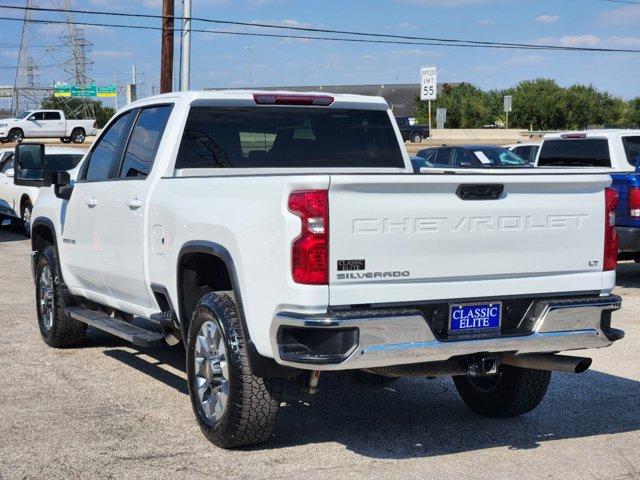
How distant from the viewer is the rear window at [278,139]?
281 inches

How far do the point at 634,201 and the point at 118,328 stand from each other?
7.52 m

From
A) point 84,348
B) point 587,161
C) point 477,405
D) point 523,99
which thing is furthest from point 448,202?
point 523,99

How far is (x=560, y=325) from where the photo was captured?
224 inches

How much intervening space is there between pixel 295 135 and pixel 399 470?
2.73 m

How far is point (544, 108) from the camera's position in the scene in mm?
91312

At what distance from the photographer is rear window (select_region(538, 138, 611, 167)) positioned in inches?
564

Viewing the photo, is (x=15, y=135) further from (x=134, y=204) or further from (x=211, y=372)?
(x=211, y=372)

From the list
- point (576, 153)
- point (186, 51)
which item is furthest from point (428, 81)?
point (576, 153)

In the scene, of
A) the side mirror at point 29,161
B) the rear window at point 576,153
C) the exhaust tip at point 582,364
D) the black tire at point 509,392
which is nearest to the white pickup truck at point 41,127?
the rear window at point 576,153

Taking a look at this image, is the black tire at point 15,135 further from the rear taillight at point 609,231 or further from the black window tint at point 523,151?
the rear taillight at point 609,231

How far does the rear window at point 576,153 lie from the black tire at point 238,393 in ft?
31.6

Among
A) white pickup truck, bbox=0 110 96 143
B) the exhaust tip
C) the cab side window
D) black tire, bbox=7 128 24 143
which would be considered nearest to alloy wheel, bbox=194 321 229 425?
the exhaust tip

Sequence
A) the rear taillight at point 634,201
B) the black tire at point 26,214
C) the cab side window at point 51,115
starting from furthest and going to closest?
the cab side window at point 51,115 < the black tire at point 26,214 < the rear taillight at point 634,201

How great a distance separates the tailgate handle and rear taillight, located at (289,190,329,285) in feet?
2.68
